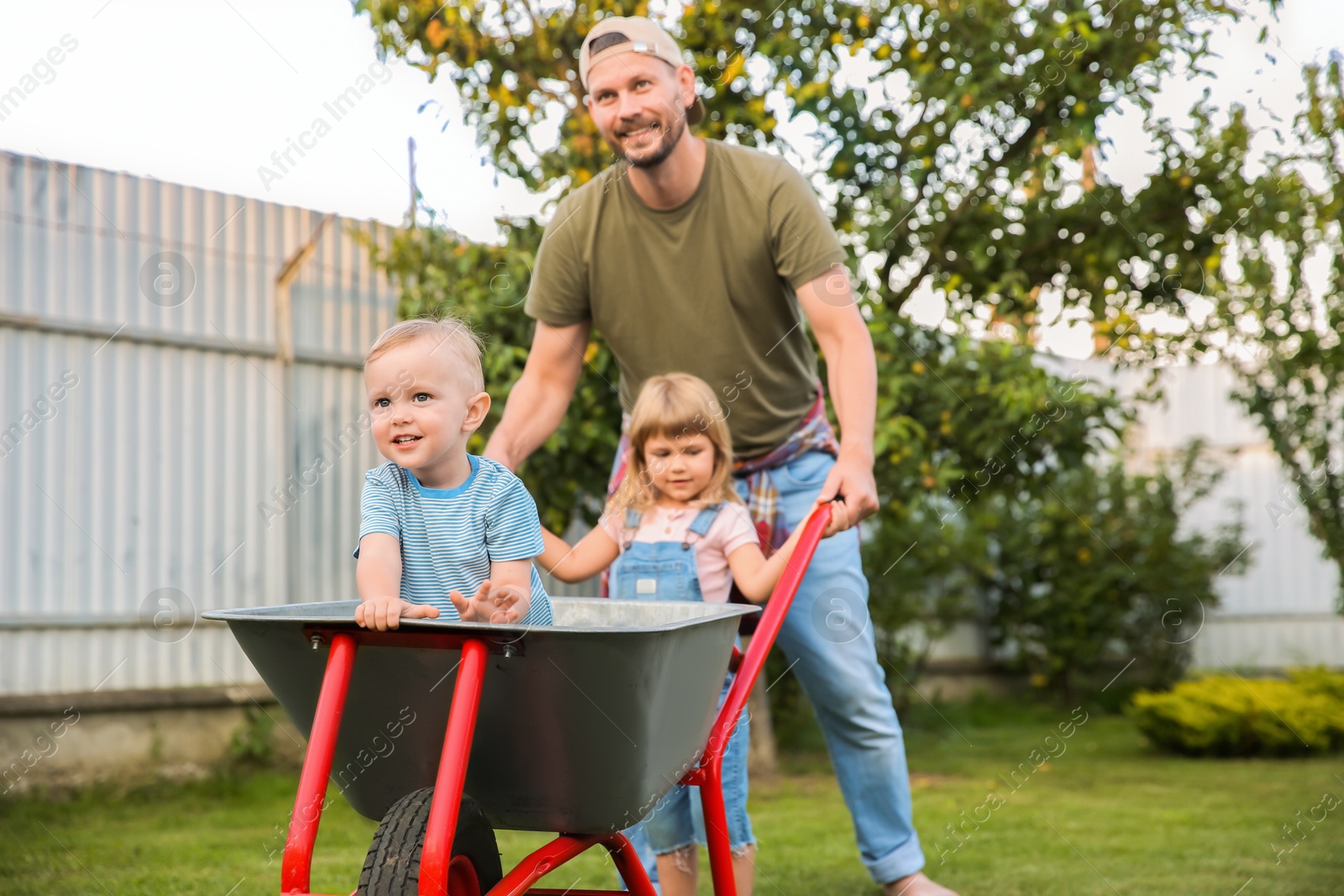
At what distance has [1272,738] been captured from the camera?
5.34 metres

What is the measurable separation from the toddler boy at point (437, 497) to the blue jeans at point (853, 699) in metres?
0.76

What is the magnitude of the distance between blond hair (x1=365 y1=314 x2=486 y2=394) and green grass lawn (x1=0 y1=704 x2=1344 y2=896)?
5.15 ft

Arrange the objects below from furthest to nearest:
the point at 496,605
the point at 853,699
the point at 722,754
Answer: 1. the point at 853,699
2. the point at 722,754
3. the point at 496,605

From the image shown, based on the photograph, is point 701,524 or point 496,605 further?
point 701,524

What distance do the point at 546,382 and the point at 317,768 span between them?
1.27m

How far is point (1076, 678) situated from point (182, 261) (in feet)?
19.0

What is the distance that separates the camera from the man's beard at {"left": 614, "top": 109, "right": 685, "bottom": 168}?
2227 millimetres

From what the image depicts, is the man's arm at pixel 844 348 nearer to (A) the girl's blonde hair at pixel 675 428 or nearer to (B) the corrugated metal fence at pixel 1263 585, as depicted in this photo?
(A) the girl's blonde hair at pixel 675 428

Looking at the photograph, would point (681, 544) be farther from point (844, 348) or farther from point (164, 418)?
point (164, 418)

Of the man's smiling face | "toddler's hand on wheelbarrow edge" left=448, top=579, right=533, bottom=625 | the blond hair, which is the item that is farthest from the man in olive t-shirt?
"toddler's hand on wheelbarrow edge" left=448, top=579, right=533, bottom=625

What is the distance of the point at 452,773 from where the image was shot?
1.31 meters

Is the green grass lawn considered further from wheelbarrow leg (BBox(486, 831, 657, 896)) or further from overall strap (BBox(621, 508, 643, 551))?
wheelbarrow leg (BBox(486, 831, 657, 896))

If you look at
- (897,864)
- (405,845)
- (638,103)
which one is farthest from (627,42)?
(897,864)

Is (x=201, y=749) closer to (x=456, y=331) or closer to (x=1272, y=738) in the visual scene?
(x=456, y=331)
